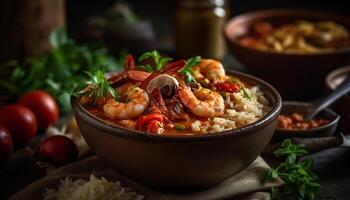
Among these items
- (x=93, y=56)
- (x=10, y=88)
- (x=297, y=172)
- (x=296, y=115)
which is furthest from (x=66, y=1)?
(x=297, y=172)

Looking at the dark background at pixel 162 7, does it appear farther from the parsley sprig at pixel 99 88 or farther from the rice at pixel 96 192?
the rice at pixel 96 192

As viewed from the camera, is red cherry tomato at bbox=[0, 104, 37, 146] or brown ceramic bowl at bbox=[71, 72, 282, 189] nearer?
brown ceramic bowl at bbox=[71, 72, 282, 189]

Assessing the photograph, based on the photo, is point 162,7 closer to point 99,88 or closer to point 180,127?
point 99,88

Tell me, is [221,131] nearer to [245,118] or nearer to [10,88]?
[245,118]

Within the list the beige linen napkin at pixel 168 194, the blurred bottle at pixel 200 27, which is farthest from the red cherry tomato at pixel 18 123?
the blurred bottle at pixel 200 27

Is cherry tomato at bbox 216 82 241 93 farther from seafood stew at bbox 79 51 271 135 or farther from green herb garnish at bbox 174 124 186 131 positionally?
green herb garnish at bbox 174 124 186 131

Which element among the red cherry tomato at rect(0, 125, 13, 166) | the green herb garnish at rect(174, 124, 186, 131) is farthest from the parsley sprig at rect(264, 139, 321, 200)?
the red cherry tomato at rect(0, 125, 13, 166)
